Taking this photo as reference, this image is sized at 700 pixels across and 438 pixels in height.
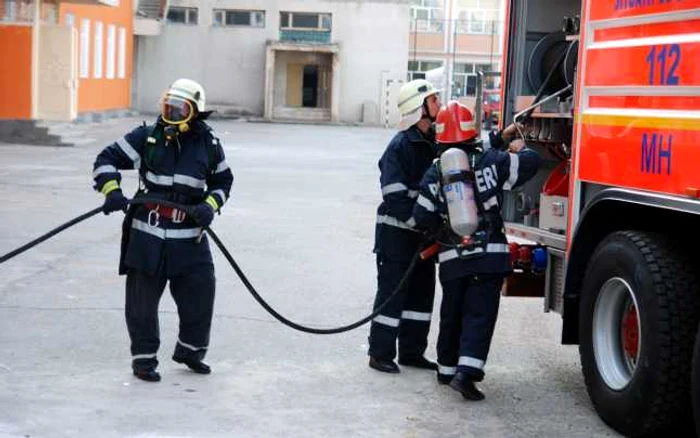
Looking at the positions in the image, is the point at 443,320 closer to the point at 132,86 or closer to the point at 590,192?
the point at 590,192

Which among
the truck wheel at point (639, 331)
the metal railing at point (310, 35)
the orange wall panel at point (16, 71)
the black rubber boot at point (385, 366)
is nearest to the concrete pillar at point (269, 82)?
the metal railing at point (310, 35)

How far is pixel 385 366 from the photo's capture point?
7.50 m

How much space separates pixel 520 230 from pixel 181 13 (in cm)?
4525

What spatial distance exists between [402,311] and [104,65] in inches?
1388

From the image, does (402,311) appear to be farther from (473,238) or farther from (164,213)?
(164,213)

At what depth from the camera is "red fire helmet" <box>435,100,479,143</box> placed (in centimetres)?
691

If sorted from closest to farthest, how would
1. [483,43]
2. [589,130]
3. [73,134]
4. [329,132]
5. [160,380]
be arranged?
[589,130], [160,380], [73,134], [329,132], [483,43]

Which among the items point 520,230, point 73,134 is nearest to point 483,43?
point 73,134

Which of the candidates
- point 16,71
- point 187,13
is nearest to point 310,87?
point 187,13

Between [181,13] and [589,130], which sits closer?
[589,130]

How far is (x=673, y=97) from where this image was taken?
5.65 m

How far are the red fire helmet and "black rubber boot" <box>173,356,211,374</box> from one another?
191cm

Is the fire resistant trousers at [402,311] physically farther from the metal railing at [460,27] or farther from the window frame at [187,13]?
the metal railing at [460,27]

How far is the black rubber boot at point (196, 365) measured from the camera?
7.20 meters
